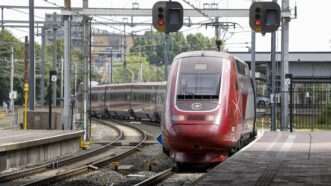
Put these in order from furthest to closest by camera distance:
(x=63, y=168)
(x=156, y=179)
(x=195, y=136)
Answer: (x=63, y=168) < (x=195, y=136) < (x=156, y=179)

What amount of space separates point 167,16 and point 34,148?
20.1 ft

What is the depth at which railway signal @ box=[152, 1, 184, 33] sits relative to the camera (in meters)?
24.7

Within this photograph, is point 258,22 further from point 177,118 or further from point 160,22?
point 177,118

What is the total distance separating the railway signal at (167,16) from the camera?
24719 mm

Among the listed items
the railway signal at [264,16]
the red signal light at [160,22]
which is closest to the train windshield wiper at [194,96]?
the red signal light at [160,22]

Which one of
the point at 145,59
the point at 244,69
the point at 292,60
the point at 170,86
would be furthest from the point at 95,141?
the point at 145,59

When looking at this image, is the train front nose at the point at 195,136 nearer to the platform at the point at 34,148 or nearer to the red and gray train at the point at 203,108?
the red and gray train at the point at 203,108

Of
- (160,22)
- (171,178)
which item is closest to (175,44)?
(160,22)

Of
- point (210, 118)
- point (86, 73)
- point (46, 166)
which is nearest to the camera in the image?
point (210, 118)

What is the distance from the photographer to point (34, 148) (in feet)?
80.3

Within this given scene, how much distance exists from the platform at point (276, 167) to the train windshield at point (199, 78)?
1980 millimetres

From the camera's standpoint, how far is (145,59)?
136375 mm

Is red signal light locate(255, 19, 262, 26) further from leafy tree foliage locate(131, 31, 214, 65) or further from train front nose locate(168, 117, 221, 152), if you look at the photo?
leafy tree foliage locate(131, 31, 214, 65)

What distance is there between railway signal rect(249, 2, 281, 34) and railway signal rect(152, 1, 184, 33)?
2.43 m
